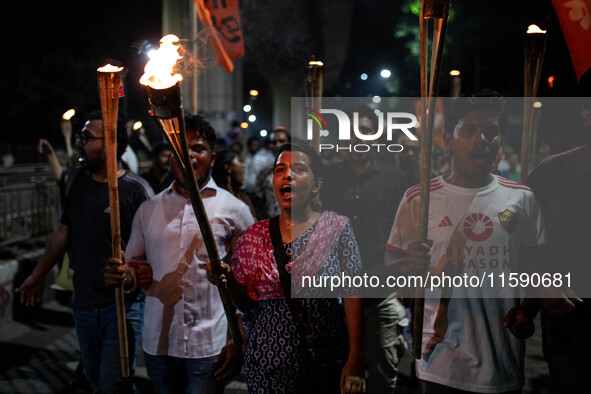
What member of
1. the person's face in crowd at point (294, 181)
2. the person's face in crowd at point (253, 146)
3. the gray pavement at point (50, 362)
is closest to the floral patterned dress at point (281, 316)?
the person's face in crowd at point (294, 181)

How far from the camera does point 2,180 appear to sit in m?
14.2

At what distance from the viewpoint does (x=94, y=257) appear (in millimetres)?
3758

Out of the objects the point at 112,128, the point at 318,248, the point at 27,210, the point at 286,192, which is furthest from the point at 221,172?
the point at 27,210

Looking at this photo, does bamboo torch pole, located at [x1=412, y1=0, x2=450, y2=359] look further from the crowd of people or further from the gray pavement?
the gray pavement

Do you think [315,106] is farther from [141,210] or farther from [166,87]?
[166,87]

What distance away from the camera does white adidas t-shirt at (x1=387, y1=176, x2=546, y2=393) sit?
109 inches

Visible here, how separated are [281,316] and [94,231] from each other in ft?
5.69

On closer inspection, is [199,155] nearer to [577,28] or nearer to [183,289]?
[183,289]

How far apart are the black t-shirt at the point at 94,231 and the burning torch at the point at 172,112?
4.68 feet

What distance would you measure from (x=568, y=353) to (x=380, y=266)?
1.51 m

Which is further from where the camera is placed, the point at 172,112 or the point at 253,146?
the point at 253,146

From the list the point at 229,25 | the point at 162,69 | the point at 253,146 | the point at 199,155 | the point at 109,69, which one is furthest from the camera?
the point at 253,146

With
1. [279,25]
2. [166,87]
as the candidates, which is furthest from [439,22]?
[279,25]

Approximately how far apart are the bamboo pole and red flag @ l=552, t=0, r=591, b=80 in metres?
2.74
